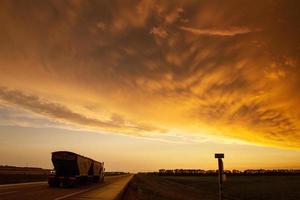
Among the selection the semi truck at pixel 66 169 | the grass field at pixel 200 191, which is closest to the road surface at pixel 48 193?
the grass field at pixel 200 191

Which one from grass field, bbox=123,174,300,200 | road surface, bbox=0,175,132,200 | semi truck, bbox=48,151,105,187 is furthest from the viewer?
semi truck, bbox=48,151,105,187

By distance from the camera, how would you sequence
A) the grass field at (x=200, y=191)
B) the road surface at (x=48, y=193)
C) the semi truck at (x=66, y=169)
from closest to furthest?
the road surface at (x=48, y=193), the grass field at (x=200, y=191), the semi truck at (x=66, y=169)

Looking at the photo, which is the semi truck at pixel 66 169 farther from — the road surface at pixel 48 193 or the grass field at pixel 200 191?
the grass field at pixel 200 191

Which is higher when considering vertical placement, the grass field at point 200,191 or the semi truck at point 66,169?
the semi truck at point 66,169

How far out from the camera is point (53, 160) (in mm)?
39969

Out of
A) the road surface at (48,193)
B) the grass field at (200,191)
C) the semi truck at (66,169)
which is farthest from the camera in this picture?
the semi truck at (66,169)

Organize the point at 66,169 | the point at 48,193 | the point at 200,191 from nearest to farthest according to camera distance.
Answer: the point at 48,193, the point at 66,169, the point at 200,191

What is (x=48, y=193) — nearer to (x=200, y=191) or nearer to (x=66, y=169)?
(x=66, y=169)

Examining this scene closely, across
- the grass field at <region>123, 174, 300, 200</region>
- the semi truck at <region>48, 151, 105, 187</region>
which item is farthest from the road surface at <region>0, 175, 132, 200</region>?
the semi truck at <region>48, 151, 105, 187</region>

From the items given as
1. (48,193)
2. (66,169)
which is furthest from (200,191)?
(48,193)

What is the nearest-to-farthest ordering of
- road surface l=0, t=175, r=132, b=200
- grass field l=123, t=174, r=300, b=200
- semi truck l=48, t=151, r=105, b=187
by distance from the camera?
road surface l=0, t=175, r=132, b=200
grass field l=123, t=174, r=300, b=200
semi truck l=48, t=151, r=105, b=187

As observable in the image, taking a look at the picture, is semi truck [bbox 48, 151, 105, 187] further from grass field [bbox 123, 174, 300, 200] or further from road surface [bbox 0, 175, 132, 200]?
grass field [bbox 123, 174, 300, 200]

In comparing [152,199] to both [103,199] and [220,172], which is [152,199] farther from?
[220,172]

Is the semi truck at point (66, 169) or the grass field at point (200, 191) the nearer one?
the grass field at point (200, 191)
